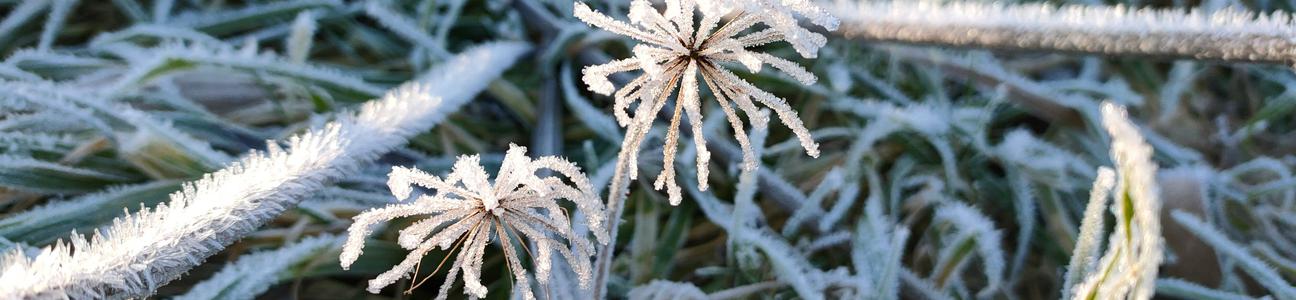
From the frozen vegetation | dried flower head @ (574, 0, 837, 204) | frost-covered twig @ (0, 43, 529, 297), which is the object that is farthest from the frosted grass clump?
frost-covered twig @ (0, 43, 529, 297)

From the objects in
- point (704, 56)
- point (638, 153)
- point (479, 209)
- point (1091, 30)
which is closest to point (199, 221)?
point (479, 209)

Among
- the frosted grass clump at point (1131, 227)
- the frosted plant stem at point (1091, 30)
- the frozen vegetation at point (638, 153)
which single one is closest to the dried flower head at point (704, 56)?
the frozen vegetation at point (638, 153)

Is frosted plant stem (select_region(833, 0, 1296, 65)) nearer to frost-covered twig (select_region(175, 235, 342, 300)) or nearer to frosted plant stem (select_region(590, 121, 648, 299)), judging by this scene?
frosted plant stem (select_region(590, 121, 648, 299))

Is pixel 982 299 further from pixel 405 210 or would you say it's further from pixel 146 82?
pixel 146 82

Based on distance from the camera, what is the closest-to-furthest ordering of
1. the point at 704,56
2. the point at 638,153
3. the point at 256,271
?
the point at 704,56, the point at 256,271, the point at 638,153

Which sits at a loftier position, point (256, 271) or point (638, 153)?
point (638, 153)

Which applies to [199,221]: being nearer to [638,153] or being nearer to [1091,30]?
[638,153]
